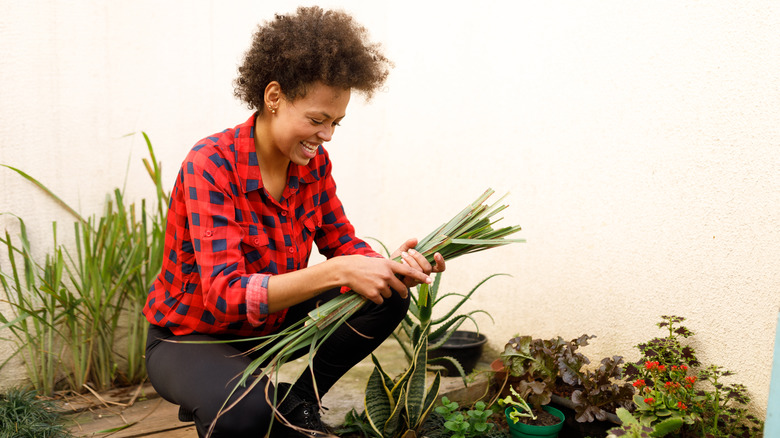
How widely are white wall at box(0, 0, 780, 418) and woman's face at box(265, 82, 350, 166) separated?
113 centimetres

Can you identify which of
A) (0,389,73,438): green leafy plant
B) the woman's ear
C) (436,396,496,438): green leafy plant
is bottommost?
(436,396,496,438): green leafy plant

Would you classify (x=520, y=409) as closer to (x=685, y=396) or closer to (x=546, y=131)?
(x=685, y=396)

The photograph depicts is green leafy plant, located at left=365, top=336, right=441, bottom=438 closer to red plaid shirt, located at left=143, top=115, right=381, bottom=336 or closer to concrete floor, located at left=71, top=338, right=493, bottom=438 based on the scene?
concrete floor, located at left=71, top=338, right=493, bottom=438

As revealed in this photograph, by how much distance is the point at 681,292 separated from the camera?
80.7 inches

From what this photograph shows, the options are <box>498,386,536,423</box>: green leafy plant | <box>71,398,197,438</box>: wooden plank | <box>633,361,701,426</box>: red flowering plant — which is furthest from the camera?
<box>71,398,197,438</box>: wooden plank

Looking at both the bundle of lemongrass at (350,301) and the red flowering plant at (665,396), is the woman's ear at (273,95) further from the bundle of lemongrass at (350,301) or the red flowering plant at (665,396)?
the red flowering plant at (665,396)

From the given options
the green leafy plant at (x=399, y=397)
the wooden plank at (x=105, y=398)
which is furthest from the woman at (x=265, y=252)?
the wooden plank at (x=105, y=398)

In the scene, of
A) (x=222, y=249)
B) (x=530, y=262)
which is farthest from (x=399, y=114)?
(x=222, y=249)

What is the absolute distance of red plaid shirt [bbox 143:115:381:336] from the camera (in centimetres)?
156

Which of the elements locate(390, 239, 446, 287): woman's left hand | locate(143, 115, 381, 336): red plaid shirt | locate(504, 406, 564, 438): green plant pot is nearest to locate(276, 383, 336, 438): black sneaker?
locate(143, 115, 381, 336): red plaid shirt

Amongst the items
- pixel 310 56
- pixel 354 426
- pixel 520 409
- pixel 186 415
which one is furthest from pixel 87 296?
pixel 520 409

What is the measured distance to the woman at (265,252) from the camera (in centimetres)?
155

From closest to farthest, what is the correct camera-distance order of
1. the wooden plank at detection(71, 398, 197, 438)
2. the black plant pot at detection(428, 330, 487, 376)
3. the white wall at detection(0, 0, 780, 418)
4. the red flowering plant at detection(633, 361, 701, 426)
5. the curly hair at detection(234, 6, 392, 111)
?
the curly hair at detection(234, 6, 392, 111) < the red flowering plant at detection(633, 361, 701, 426) < the white wall at detection(0, 0, 780, 418) < the wooden plank at detection(71, 398, 197, 438) < the black plant pot at detection(428, 330, 487, 376)

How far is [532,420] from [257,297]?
109 centimetres
